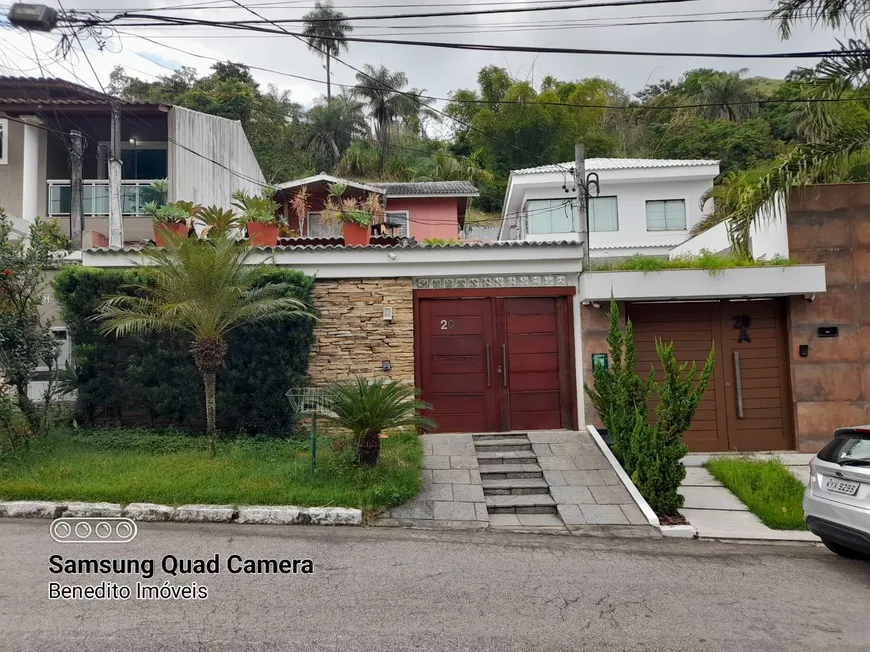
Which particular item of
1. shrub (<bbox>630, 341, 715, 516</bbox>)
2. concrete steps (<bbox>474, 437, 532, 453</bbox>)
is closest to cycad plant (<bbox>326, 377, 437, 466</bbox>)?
concrete steps (<bbox>474, 437, 532, 453</bbox>)

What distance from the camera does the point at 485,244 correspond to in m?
10.3

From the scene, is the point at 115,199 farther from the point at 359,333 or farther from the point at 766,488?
the point at 766,488

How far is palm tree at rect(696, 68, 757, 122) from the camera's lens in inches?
1459

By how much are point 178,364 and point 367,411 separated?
160 inches

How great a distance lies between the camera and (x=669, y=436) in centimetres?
705

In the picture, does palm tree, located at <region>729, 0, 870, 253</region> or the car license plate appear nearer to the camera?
the car license plate

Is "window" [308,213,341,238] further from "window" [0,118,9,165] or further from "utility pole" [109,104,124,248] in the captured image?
"window" [0,118,9,165]

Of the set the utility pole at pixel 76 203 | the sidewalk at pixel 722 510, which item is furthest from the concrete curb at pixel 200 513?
the utility pole at pixel 76 203

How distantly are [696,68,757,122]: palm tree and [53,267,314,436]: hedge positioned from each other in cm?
3696

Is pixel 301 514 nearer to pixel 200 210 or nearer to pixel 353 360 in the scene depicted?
pixel 353 360

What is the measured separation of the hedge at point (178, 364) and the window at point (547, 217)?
49.8 feet

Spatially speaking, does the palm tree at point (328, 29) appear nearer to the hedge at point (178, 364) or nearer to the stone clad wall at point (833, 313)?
the hedge at point (178, 364)

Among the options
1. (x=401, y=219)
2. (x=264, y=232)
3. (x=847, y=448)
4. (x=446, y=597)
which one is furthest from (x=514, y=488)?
(x=401, y=219)

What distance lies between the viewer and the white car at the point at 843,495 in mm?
5141
